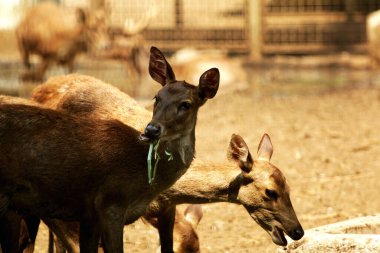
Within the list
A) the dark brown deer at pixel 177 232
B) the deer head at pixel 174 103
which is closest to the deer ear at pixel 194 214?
the dark brown deer at pixel 177 232

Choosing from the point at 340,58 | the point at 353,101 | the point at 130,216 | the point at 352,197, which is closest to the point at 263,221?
the point at 130,216

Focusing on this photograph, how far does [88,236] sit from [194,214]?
1.51 meters

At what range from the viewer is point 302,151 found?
1180cm

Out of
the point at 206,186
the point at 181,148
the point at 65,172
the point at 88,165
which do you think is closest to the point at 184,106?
the point at 181,148

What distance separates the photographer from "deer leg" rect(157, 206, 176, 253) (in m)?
7.00

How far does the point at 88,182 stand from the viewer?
5957mm

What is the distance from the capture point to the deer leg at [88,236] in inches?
242

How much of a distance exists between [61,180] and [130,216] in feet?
1.63

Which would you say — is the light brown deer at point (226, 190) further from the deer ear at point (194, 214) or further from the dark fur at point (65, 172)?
the dark fur at point (65, 172)

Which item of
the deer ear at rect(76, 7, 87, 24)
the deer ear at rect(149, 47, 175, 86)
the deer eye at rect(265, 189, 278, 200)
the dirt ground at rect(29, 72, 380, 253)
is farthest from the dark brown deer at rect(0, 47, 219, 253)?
the deer ear at rect(76, 7, 87, 24)

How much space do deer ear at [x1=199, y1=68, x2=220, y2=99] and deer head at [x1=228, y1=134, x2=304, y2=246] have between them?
0.54 metres

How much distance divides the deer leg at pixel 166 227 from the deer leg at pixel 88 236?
0.83 m

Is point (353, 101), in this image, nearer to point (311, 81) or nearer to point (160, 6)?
point (311, 81)

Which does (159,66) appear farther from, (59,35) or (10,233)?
(59,35)
